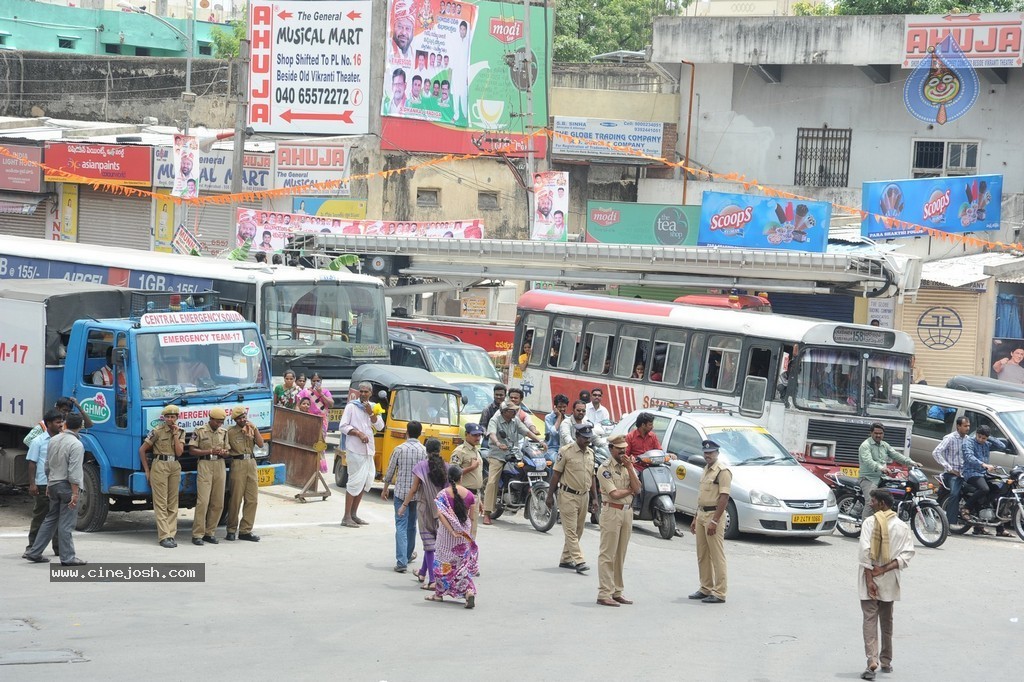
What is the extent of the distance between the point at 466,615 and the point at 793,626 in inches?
115

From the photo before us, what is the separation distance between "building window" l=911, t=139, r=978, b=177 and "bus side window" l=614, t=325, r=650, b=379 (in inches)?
654

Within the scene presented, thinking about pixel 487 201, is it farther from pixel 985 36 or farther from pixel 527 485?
pixel 527 485

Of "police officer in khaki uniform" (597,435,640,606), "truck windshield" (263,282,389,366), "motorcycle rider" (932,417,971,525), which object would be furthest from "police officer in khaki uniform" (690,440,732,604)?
"truck windshield" (263,282,389,366)

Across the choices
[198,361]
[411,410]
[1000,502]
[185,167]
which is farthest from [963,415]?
[185,167]

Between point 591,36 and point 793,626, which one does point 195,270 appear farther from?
point 591,36

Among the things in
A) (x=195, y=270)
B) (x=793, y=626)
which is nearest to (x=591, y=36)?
(x=195, y=270)

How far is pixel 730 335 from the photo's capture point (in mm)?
20531

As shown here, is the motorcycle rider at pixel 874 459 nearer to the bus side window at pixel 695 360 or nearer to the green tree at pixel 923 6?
the bus side window at pixel 695 360

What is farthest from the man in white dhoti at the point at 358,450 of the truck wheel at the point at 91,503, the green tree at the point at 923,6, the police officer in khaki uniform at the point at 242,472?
the green tree at the point at 923,6

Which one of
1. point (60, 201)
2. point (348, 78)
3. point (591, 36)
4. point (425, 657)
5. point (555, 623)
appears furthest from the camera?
point (591, 36)

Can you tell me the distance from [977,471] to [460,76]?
889 inches

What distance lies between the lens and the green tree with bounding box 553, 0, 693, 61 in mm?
56812

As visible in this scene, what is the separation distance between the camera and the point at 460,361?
23.3 meters

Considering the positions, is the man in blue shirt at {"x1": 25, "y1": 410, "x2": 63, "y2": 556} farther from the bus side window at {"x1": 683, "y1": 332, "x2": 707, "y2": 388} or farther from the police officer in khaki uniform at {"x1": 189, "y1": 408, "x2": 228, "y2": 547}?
the bus side window at {"x1": 683, "y1": 332, "x2": 707, "y2": 388}
